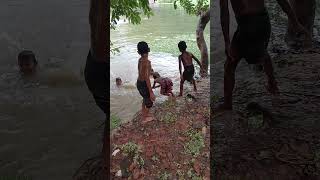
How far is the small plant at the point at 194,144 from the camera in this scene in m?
4.35

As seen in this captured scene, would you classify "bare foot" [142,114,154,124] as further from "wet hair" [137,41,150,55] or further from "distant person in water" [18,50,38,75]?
"distant person in water" [18,50,38,75]

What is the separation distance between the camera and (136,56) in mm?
6551

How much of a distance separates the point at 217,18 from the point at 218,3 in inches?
5.3

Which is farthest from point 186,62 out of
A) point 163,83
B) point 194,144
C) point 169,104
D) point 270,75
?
point 194,144

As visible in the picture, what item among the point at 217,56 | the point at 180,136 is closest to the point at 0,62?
the point at 217,56

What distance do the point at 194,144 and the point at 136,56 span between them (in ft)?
8.31

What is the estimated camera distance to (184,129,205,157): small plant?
171 inches

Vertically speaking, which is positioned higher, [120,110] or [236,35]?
[236,35]

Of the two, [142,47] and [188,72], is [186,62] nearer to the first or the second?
[188,72]

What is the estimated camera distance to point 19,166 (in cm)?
319

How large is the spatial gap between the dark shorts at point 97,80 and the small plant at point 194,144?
153 cm

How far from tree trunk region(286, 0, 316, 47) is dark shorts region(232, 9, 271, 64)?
231 millimetres

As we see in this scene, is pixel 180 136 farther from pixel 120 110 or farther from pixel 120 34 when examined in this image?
pixel 120 34

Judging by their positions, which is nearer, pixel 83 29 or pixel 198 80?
pixel 83 29
